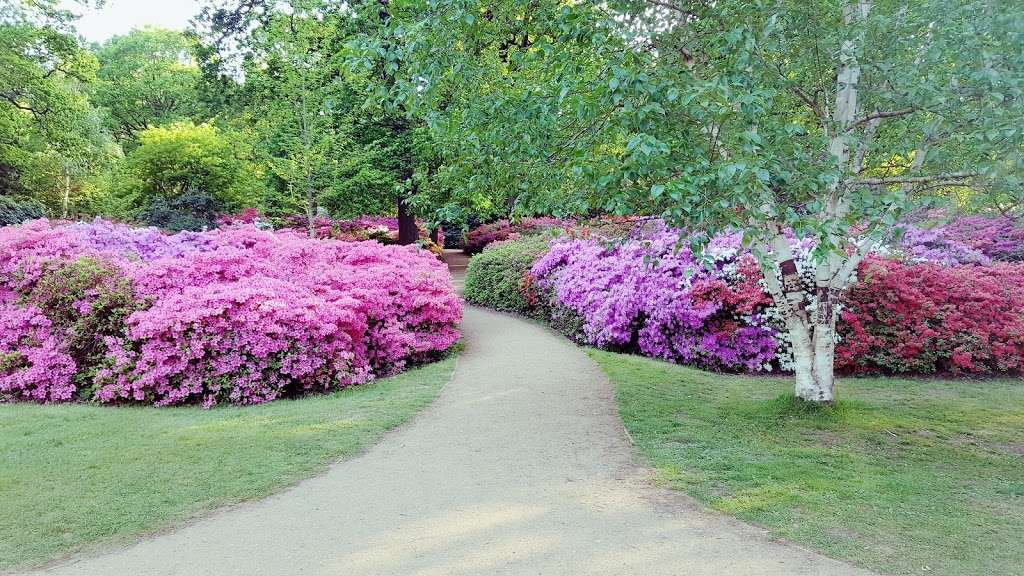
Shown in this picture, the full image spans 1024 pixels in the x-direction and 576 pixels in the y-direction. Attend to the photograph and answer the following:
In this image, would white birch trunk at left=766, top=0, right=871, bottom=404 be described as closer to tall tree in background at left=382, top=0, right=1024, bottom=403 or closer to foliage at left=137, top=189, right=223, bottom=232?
tall tree in background at left=382, top=0, right=1024, bottom=403

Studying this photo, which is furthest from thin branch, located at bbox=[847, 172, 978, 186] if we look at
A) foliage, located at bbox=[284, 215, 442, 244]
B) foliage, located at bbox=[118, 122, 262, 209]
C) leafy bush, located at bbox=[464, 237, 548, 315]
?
foliage, located at bbox=[118, 122, 262, 209]

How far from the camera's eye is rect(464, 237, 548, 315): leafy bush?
1268 centimetres

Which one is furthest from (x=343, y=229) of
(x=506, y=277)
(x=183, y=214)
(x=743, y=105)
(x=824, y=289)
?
(x=743, y=105)

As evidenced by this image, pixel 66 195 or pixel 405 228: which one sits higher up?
pixel 66 195

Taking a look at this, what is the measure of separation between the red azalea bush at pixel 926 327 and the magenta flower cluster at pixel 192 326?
5345 millimetres

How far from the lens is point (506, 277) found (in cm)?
1331

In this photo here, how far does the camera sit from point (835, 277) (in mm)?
5492

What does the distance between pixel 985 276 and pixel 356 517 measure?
8617mm

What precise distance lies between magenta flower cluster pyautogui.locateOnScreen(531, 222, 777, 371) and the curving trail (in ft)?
9.98

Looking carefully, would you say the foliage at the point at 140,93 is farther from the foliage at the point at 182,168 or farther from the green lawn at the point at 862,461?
the green lawn at the point at 862,461

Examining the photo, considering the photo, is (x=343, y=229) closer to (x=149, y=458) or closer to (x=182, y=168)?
(x=182, y=168)

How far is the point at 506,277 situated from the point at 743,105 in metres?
9.77

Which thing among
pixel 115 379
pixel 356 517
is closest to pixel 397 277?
pixel 115 379

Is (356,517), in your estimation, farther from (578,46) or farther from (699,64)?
(699,64)
